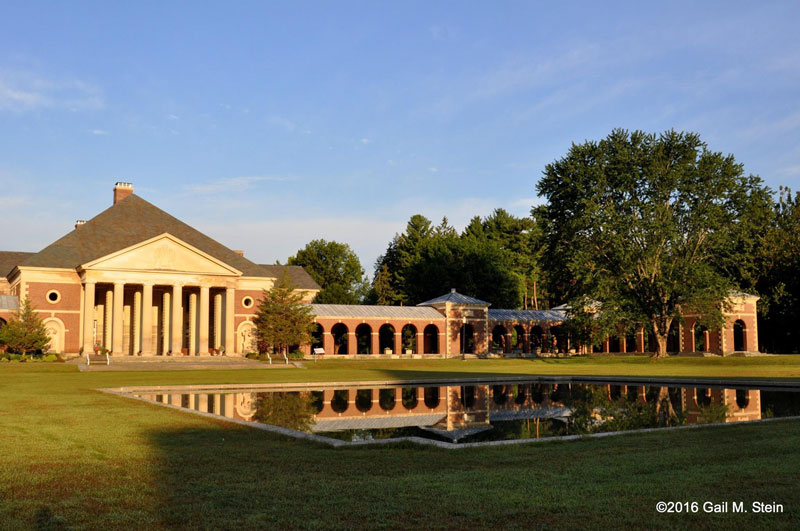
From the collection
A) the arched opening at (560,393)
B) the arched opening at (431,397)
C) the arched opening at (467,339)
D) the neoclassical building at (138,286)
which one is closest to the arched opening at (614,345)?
the arched opening at (467,339)

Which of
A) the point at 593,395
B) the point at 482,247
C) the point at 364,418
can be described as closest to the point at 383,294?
the point at 482,247

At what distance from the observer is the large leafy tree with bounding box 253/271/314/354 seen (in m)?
57.9

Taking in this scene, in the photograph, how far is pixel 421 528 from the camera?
6852 mm

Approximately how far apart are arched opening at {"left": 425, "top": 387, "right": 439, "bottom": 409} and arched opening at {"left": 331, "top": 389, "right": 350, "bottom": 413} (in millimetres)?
2669

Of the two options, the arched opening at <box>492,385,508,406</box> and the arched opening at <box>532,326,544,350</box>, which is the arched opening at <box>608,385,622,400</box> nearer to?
the arched opening at <box>492,385,508,406</box>

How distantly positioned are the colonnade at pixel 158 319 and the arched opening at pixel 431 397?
107 feet

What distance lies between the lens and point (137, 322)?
60125mm

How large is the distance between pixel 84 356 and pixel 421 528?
52.0 metres

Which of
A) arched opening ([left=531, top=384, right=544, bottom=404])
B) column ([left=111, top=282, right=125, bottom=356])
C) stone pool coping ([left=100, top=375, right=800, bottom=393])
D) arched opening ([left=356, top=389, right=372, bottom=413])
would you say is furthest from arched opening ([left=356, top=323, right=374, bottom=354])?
arched opening ([left=356, top=389, right=372, bottom=413])

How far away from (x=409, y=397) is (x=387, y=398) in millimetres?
964

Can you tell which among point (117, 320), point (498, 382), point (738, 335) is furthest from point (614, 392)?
point (738, 335)

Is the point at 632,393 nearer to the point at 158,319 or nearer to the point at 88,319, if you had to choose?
the point at 88,319

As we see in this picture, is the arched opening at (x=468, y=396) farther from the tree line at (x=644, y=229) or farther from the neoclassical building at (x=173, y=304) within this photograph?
the neoclassical building at (x=173, y=304)

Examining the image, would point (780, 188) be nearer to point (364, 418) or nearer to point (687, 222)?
point (687, 222)
